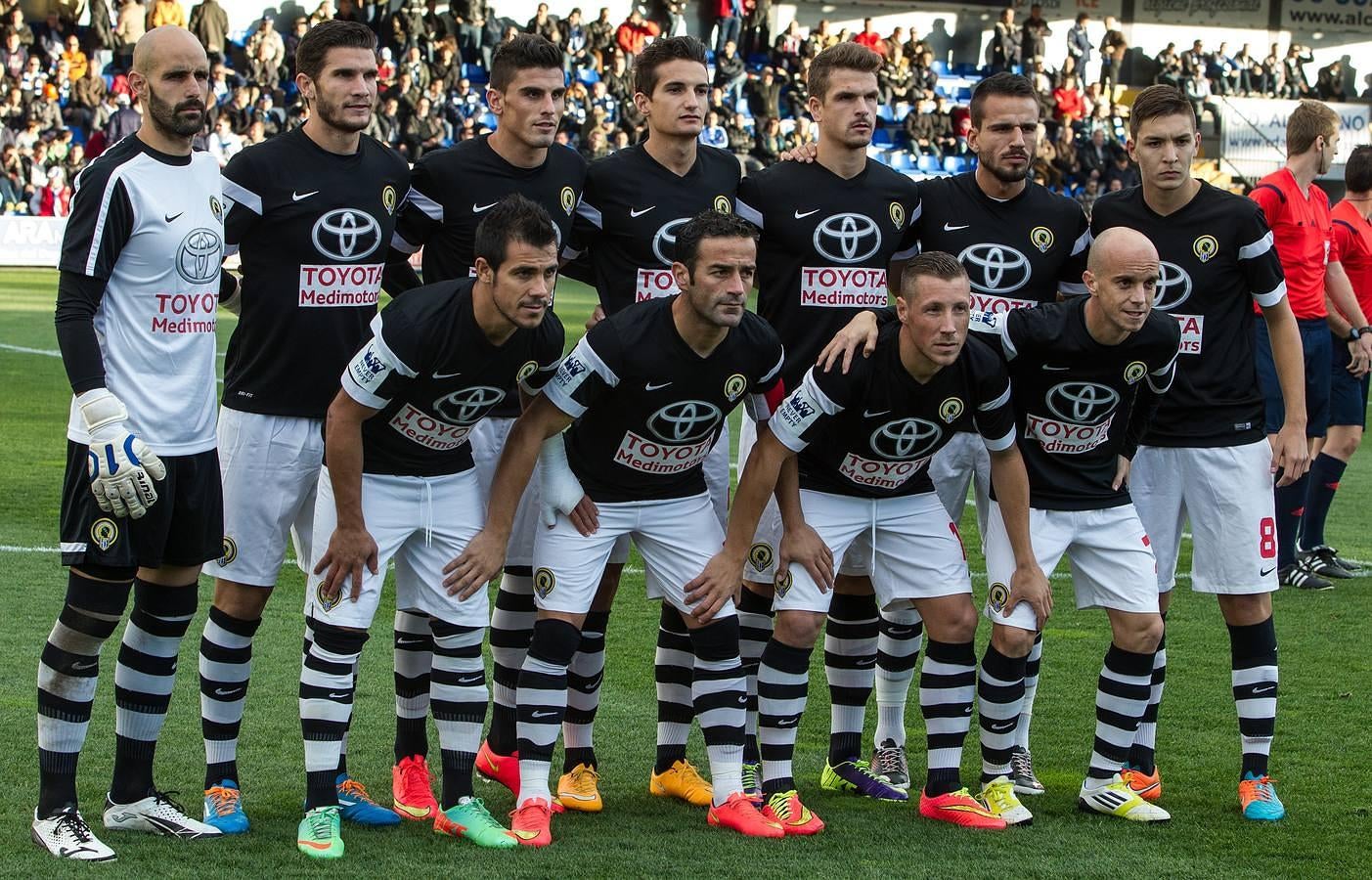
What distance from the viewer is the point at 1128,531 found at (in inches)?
197

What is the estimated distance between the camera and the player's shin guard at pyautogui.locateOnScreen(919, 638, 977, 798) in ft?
16.3

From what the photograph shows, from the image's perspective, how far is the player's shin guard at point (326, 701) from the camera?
4531 mm

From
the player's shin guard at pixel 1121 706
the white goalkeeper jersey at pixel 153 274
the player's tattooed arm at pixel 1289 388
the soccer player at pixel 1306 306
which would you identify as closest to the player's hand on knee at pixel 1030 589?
the player's shin guard at pixel 1121 706

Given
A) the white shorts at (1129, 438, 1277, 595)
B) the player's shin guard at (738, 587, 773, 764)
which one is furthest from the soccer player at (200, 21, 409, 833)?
the white shorts at (1129, 438, 1277, 595)

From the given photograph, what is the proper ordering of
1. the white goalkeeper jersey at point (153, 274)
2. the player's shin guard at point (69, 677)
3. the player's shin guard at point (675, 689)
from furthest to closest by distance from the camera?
the player's shin guard at point (675, 689) < the player's shin guard at point (69, 677) < the white goalkeeper jersey at point (153, 274)

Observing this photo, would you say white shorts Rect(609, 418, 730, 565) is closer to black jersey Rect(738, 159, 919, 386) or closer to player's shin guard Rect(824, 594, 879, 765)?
black jersey Rect(738, 159, 919, 386)

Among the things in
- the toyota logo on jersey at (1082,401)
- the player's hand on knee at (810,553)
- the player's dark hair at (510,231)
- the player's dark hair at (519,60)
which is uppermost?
A: the player's dark hair at (519,60)

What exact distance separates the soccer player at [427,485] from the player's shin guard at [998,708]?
4.74 ft

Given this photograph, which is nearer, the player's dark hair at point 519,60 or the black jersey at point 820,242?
the player's dark hair at point 519,60

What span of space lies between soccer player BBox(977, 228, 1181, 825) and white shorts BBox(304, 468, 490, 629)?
1.56 meters

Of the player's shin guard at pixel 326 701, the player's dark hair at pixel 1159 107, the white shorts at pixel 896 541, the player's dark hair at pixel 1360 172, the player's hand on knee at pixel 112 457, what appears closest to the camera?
the player's hand on knee at pixel 112 457

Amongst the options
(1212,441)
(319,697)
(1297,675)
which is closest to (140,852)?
(319,697)

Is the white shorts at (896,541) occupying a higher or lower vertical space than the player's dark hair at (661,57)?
lower

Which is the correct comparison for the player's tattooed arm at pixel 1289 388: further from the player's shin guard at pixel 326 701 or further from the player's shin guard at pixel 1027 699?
the player's shin guard at pixel 326 701
